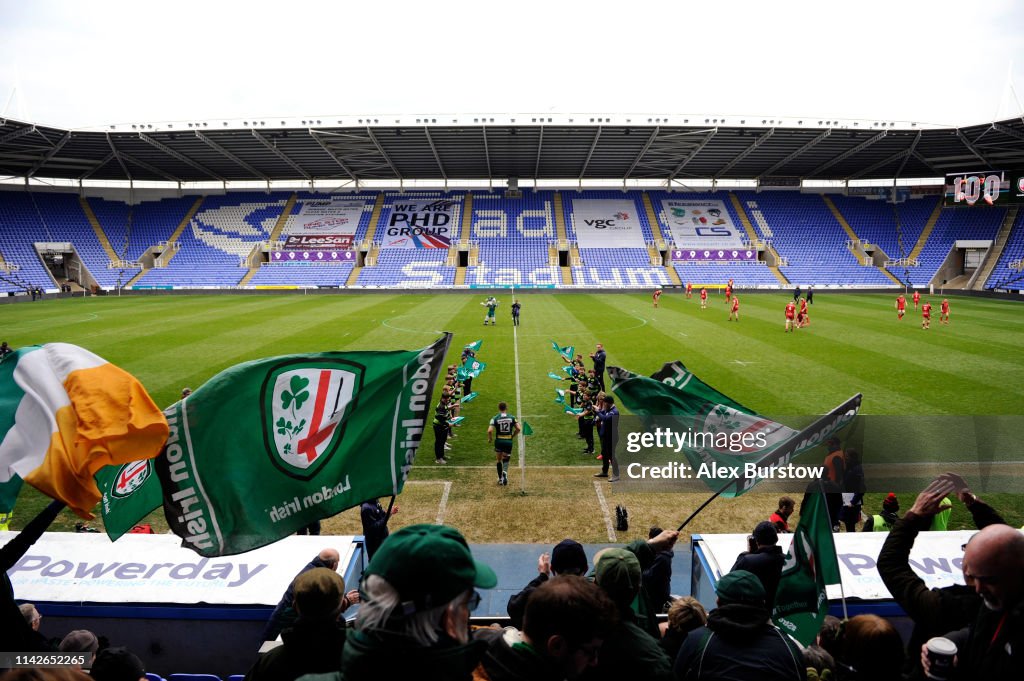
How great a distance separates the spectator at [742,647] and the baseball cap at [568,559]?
1.00 m

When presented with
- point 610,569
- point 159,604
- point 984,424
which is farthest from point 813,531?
point 159,604

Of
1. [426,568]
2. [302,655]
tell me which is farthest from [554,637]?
[302,655]

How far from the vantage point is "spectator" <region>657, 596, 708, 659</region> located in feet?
12.3

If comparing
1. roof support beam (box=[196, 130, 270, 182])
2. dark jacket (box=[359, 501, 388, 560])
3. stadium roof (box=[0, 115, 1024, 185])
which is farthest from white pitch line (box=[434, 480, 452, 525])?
roof support beam (box=[196, 130, 270, 182])

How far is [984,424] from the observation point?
681 centimetres

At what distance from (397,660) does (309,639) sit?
113 centimetres

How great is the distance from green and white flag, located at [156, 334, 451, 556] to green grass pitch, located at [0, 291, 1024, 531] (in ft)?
19.8

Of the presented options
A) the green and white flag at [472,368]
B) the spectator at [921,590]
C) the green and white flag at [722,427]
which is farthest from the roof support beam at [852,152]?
the spectator at [921,590]

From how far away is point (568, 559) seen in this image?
13.2ft

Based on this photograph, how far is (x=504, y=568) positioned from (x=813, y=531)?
13.7ft

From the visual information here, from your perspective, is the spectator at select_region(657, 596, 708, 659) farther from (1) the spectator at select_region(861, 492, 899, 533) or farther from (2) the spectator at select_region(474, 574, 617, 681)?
(1) the spectator at select_region(861, 492, 899, 533)

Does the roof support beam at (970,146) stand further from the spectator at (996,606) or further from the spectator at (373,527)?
the spectator at (996,606)

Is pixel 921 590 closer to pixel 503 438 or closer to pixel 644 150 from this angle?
pixel 503 438

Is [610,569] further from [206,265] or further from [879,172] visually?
[879,172]
